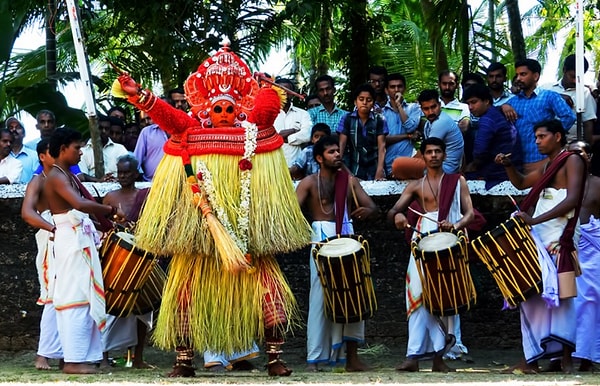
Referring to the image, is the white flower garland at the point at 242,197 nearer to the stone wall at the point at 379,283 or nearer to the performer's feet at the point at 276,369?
the performer's feet at the point at 276,369

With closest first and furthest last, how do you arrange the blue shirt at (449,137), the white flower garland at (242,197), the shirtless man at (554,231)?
the white flower garland at (242,197)
the shirtless man at (554,231)
the blue shirt at (449,137)

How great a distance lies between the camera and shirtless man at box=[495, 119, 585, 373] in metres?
9.11

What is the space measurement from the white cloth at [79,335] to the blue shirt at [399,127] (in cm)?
338

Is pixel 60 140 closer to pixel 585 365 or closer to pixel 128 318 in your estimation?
pixel 128 318

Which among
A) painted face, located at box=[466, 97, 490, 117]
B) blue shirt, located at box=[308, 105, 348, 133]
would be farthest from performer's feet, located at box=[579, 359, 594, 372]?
blue shirt, located at box=[308, 105, 348, 133]

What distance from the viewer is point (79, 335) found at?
368 inches

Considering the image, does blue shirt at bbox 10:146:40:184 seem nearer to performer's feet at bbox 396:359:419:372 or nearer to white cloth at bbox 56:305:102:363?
white cloth at bbox 56:305:102:363

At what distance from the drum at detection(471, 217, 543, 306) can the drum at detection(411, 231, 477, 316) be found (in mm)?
219

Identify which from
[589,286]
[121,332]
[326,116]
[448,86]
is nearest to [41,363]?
[121,332]

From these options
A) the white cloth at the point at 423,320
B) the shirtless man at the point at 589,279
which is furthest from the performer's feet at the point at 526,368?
the white cloth at the point at 423,320

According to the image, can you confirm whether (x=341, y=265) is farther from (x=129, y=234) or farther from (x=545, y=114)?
(x=545, y=114)

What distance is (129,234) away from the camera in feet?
31.2

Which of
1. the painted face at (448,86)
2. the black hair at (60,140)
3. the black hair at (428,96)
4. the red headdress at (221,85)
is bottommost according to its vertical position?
the black hair at (60,140)

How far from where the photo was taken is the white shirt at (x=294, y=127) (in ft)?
38.5
